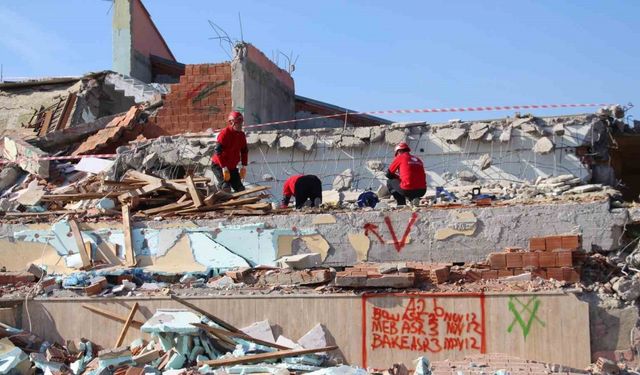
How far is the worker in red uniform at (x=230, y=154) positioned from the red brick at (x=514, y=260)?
4.67 meters

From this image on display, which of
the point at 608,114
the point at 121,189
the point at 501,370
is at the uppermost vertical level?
the point at 608,114

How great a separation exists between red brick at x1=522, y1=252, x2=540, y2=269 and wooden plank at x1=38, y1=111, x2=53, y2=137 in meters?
13.2

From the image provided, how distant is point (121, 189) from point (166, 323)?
4.30 meters

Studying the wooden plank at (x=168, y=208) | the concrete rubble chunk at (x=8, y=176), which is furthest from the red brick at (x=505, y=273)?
the concrete rubble chunk at (x=8, y=176)

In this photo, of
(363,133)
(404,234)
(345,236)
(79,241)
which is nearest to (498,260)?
(404,234)

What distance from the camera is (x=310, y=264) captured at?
1165 cm

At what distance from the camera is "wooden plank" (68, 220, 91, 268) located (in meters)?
12.6

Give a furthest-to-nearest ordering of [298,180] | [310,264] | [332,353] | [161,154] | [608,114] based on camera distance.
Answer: [161,154] → [608,114] → [298,180] → [310,264] → [332,353]

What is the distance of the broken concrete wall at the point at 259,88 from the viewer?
18609 millimetres

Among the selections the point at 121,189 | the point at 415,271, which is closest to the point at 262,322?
the point at 415,271

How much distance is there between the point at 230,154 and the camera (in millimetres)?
13883

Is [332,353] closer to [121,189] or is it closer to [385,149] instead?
[121,189]

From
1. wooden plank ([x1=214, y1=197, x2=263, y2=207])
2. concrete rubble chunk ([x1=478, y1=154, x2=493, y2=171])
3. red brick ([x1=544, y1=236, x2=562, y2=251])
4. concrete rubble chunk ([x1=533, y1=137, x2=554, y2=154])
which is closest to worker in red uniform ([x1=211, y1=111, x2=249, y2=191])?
wooden plank ([x1=214, y1=197, x2=263, y2=207])

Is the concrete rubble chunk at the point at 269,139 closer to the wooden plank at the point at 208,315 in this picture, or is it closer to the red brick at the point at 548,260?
the wooden plank at the point at 208,315
